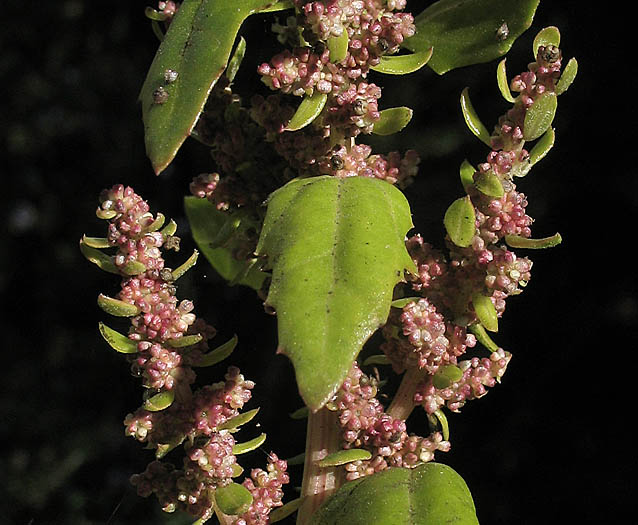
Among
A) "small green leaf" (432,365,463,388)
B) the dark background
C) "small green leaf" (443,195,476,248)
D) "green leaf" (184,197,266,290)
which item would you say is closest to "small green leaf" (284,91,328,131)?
"small green leaf" (443,195,476,248)

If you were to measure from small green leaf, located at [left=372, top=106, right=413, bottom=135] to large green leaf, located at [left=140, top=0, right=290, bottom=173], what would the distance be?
0.14 meters

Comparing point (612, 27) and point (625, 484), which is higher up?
point (612, 27)

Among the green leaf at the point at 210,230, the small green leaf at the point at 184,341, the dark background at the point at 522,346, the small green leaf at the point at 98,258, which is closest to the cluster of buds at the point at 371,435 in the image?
the small green leaf at the point at 184,341

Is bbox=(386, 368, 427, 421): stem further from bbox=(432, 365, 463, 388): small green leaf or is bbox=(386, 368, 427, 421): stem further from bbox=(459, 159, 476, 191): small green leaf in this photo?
bbox=(459, 159, 476, 191): small green leaf

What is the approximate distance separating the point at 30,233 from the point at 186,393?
2.57 metres

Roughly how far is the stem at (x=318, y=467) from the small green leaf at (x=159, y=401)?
14cm

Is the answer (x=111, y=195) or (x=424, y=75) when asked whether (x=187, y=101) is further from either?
(x=424, y=75)

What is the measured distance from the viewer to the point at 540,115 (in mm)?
841

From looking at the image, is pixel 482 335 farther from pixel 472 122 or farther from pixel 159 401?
pixel 159 401

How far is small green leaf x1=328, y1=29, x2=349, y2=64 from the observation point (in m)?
0.79

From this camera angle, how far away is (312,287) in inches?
27.7

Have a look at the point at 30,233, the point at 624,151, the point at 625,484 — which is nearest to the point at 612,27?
the point at 624,151

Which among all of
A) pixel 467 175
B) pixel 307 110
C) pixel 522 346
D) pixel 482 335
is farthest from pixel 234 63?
pixel 522 346

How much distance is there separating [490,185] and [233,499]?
1.18 feet
